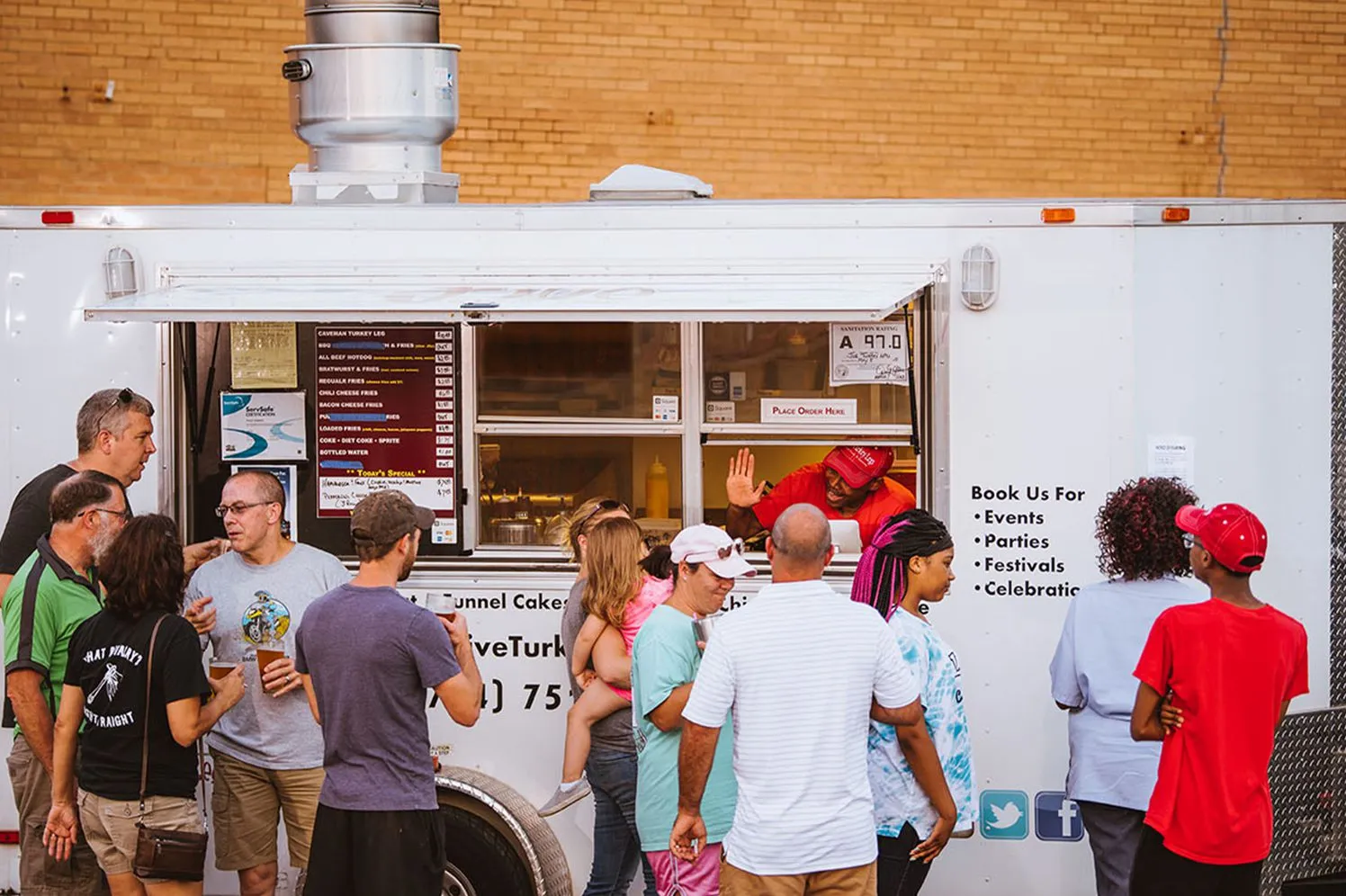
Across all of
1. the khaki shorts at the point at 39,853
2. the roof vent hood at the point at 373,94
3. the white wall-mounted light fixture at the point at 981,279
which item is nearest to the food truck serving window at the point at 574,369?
the roof vent hood at the point at 373,94

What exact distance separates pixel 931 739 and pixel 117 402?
120 inches

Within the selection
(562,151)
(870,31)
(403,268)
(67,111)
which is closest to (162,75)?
(67,111)

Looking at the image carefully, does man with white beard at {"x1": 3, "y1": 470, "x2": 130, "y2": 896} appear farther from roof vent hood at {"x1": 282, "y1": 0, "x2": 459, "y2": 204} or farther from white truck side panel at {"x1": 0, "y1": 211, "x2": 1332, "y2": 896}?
roof vent hood at {"x1": 282, "y1": 0, "x2": 459, "y2": 204}

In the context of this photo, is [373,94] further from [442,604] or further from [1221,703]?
[1221,703]

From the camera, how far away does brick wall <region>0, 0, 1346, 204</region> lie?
10.7 metres

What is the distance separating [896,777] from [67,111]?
8.25m

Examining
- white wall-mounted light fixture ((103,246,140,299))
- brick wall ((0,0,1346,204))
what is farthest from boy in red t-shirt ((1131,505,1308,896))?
brick wall ((0,0,1346,204))

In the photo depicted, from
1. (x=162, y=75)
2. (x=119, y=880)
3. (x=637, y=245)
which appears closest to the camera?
(x=119, y=880)

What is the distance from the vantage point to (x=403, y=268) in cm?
598

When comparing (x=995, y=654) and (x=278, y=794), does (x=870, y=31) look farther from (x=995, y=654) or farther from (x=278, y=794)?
(x=278, y=794)

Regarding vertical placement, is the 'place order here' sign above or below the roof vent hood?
below

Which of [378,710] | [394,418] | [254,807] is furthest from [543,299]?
[254,807]

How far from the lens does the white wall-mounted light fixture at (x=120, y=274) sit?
5984 mm

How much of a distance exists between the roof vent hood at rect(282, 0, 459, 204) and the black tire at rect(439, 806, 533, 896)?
2390 millimetres
